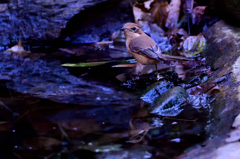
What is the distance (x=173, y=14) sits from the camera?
6285 mm

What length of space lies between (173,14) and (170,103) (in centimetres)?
379

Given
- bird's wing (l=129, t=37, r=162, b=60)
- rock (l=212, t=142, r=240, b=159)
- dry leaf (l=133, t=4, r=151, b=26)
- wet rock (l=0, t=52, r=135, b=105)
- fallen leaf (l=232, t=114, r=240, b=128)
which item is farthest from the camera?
dry leaf (l=133, t=4, r=151, b=26)

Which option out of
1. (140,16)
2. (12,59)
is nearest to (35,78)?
(12,59)

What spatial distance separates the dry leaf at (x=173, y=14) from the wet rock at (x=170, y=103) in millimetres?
3402

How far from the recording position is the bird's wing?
13.5ft

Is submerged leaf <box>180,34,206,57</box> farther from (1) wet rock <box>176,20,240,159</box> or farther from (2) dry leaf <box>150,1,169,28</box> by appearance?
(2) dry leaf <box>150,1,169,28</box>

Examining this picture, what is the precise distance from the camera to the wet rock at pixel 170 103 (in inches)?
114

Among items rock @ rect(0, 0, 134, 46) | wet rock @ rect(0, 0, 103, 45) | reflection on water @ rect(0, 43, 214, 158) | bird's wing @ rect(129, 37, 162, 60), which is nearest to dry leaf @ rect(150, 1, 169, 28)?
rock @ rect(0, 0, 134, 46)

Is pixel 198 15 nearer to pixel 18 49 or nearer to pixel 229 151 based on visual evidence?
pixel 18 49

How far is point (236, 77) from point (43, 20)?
4256 millimetres

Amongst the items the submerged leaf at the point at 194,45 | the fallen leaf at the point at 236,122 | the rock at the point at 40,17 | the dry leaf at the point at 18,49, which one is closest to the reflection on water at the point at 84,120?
the fallen leaf at the point at 236,122

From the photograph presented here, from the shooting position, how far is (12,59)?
502cm

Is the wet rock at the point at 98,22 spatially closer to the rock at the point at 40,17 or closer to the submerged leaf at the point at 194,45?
the rock at the point at 40,17

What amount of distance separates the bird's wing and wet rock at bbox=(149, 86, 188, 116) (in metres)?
1.13
